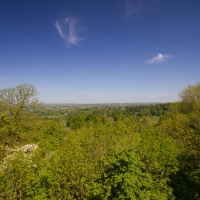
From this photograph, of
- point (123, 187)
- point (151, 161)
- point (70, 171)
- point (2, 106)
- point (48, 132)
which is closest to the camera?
point (123, 187)

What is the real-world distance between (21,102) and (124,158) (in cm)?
2598

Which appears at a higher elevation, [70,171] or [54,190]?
[70,171]

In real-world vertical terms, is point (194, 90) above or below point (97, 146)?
above

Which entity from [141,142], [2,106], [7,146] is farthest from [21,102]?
[141,142]

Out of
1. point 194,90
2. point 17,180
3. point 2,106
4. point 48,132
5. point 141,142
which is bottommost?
point 48,132

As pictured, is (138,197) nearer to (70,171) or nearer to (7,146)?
(70,171)

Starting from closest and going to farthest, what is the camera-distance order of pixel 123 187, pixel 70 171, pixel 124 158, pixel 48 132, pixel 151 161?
pixel 123 187, pixel 124 158, pixel 70 171, pixel 151 161, pixel 48 132

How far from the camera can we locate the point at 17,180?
Answer: 47.2 ft

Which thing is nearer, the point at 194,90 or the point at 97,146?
the point at 97,146

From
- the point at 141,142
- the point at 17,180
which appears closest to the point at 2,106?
the point at 17,180

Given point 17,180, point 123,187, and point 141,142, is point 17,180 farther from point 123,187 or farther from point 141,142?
point 141,142

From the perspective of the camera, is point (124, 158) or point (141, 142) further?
point (141, 142)

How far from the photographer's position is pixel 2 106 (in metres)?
28.9

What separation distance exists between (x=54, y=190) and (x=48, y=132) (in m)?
42.9
